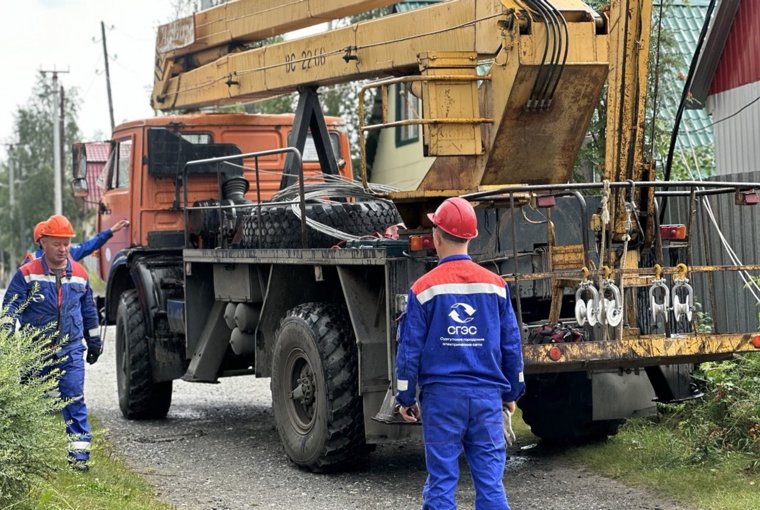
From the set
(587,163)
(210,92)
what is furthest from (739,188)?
(210,92)

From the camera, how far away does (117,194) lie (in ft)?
43.2

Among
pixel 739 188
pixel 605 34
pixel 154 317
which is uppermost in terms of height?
pixel 605 34

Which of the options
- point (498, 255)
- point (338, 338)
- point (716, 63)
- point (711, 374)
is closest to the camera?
point (498, 255)

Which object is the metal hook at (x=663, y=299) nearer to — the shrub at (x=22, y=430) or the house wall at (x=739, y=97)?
the shrub at (x=22, y=430)

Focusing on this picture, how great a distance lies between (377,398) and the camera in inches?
343

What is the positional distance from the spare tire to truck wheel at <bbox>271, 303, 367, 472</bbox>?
0.60m

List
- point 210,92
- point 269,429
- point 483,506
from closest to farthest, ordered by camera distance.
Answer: point 483,506 < point 269,429 < point 210,92

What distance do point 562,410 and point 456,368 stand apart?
3729 mm

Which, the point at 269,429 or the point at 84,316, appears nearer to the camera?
the point at 84,316

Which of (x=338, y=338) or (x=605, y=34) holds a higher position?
(x=605, y=34)

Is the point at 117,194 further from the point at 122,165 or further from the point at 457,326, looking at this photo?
the point at 457,326

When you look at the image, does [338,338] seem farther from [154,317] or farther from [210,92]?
[210,92]

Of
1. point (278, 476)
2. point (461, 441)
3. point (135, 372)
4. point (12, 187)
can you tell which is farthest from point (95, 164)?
point (12, 187)

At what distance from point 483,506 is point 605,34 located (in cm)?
383
